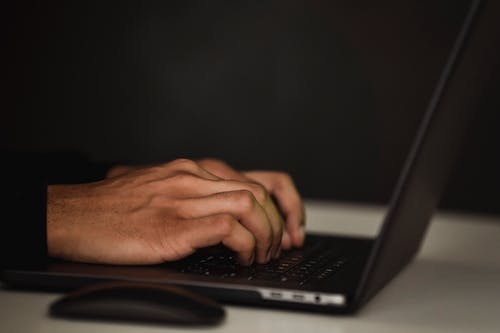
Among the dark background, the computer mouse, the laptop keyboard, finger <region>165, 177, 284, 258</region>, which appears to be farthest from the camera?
the dark background

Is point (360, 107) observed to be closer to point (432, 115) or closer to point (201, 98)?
point (201, 98)

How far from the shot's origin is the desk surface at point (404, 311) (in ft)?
2.51

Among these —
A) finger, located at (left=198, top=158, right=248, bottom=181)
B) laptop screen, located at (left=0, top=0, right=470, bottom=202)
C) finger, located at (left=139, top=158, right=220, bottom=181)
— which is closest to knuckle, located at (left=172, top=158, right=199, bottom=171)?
finger, located at (left=139, top=158, right=220, bottom=181)

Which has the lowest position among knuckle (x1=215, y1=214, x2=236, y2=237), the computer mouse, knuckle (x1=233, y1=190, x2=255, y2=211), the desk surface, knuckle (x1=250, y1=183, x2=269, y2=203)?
the desk surface

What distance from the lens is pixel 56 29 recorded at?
2.37 metres

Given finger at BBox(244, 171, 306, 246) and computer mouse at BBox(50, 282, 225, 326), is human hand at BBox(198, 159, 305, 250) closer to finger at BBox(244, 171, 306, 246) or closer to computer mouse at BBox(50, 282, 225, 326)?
finger at BBox(244, 171, 306, 246)

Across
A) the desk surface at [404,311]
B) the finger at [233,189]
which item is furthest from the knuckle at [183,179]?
the desk surface at [404,311]

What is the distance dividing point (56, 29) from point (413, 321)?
182cm

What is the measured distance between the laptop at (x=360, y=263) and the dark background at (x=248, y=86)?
44.8 inches

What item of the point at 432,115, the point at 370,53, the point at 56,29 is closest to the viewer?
the point at 432,115

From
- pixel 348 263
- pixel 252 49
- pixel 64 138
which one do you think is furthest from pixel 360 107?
pixel 348 263

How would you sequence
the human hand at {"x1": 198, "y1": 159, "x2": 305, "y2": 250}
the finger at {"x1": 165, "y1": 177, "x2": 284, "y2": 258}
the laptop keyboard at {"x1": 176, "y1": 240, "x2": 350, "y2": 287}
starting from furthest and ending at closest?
the human hand at {"x1": 198, "y1": 159, "x2": 305, "y2": 250}, the finger at {"x1": 165, "y1": 177, "x2": 284, "y2": 258}, the laptop keyboard at {"x1": 176, "y1": 240, "x2": 350, "y2": 287}

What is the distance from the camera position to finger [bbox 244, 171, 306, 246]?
48.7 inches

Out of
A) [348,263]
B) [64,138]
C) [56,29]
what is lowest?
[64,138]
